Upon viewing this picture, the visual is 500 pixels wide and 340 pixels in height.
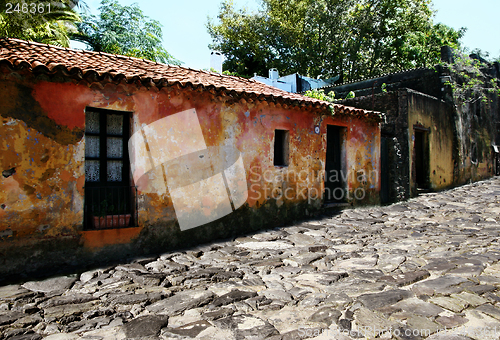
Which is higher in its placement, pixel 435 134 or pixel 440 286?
pixel 435 134

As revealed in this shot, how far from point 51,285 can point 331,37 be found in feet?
74.6

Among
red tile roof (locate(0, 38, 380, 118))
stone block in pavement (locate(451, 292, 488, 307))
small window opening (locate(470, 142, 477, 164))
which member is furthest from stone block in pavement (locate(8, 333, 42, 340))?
small window opening (locate(470, 142, 477, 164))

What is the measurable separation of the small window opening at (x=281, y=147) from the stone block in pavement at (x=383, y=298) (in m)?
4.95

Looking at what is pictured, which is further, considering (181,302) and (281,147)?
(281,147)

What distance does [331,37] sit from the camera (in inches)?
921

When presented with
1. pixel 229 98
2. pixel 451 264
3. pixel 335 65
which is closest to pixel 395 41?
pixel 335 65

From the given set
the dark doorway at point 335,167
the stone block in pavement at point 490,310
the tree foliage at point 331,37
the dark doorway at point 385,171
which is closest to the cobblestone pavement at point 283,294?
the stone block in pavement at point 490,310

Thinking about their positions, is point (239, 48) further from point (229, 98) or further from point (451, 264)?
point (451, 264)

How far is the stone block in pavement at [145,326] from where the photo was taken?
10.8ft

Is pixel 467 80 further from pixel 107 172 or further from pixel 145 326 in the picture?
pixel 145 326

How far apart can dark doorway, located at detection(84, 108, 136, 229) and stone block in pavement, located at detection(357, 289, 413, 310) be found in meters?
4.03

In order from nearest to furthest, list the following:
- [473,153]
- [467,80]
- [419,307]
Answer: [419,307]
[467,80]
[473,153]

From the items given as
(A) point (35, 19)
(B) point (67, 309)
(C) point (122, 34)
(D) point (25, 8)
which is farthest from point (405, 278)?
(C) point (122, 34)

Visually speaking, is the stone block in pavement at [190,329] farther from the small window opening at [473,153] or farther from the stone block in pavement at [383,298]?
the small window opening at [473,153]
